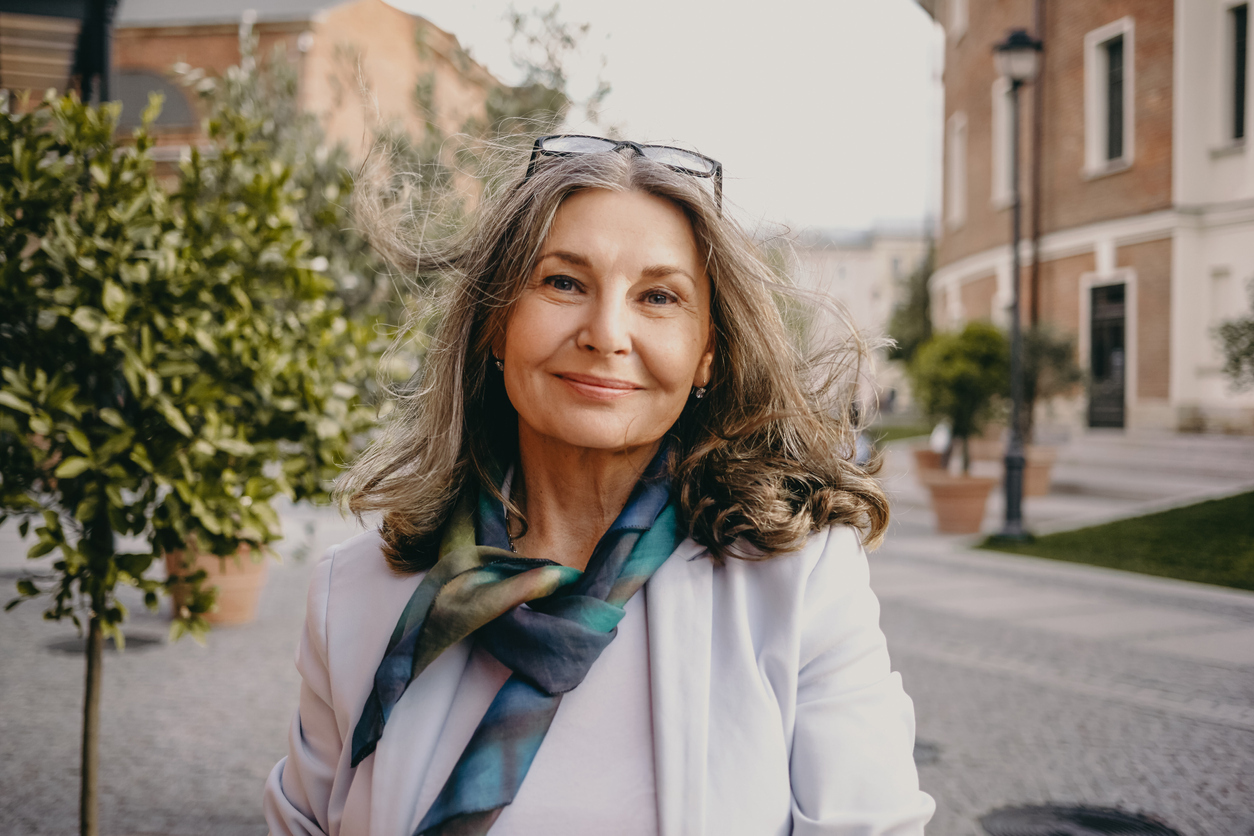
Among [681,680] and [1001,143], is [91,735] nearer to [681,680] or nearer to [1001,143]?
[681,680]

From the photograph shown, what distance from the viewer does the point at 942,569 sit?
30.1 feet

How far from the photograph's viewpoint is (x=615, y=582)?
5.12 feet

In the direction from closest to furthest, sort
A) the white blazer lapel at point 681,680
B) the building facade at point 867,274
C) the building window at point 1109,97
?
the white blazer lapel at point 681,680 < the building facade at point 867,274 < the building window at point 1109,97

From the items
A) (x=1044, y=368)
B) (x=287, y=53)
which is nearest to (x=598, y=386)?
(x=1044, y=368)

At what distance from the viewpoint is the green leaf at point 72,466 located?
2.63m

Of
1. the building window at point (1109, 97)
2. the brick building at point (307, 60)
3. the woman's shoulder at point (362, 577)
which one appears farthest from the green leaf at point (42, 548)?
the building window at point (1109, 97)

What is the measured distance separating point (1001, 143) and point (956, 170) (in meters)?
2.60

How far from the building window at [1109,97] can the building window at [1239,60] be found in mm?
2733

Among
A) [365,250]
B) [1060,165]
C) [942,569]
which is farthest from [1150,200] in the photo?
[365,250]

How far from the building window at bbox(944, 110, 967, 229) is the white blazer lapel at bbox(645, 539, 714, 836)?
816 inches

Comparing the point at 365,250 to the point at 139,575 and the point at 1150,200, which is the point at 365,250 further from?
the point at 1150,200

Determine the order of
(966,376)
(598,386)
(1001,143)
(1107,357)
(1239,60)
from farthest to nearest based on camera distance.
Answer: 1. (1001,143)
2. (1107,357)
3. (966,376)
4. (1239,60)
5. (598,386)

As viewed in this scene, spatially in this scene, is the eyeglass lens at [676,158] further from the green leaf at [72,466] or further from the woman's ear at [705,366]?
the green leaf at [72,466]

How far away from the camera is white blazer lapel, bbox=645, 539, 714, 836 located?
55.0 inches
